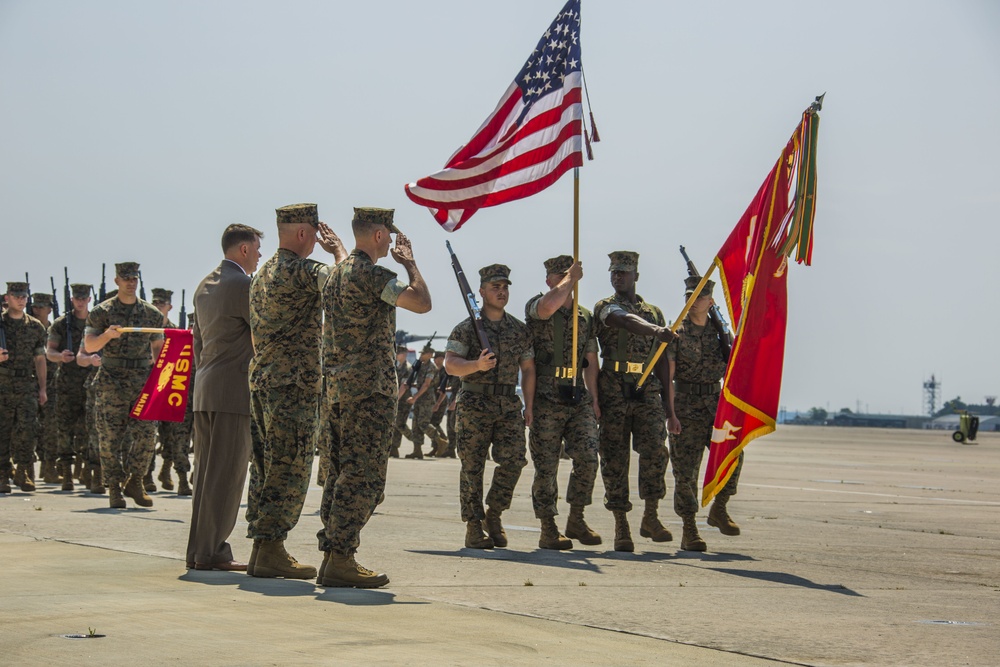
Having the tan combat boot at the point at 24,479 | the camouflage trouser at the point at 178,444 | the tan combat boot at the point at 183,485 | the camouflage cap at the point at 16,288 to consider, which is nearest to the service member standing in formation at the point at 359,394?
the camouflage trouser at the point at 178,444

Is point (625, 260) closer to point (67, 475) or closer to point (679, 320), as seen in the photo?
point (679, 320)

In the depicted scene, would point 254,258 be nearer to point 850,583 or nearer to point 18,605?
point 18,605

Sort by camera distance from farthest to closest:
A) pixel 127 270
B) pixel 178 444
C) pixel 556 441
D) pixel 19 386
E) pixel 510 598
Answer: pixel 19 386, pixel 178 444, pixel 127 270, pixel 556 441, pixel 510 598

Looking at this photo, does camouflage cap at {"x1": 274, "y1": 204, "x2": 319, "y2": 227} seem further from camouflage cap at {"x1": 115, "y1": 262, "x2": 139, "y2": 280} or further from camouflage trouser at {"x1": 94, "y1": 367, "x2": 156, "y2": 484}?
camouflage trouser at {"x1": 94, "y1": 367, "x2": 156, "y2": 484}

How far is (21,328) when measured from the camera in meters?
15.2

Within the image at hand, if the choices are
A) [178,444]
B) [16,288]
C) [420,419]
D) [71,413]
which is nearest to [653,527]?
[178,444]

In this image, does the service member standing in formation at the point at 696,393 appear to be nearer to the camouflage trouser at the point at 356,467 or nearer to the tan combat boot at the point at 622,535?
the tan combat boot at the point at 622,535

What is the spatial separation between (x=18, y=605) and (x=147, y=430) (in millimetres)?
7058

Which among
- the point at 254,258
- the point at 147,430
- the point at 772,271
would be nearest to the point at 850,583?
the point at 772,271

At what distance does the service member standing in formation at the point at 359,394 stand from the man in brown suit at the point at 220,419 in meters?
0.90

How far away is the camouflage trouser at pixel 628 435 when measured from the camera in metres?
10.4

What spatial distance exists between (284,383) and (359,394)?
19.4 inches

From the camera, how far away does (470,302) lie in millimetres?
9898

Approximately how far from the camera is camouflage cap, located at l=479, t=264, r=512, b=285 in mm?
10234
